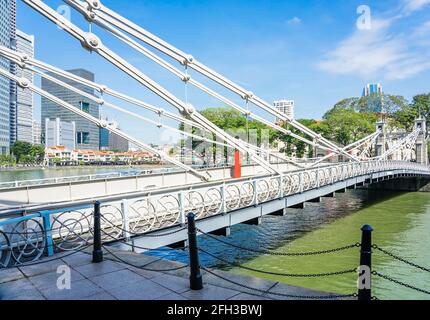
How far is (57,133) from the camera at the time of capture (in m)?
150

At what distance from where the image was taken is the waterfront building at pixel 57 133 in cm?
14925

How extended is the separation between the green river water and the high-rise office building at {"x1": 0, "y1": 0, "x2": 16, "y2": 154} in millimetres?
96906

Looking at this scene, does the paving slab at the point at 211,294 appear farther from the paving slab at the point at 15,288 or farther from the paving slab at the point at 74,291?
the paving slab at the point at 15,288

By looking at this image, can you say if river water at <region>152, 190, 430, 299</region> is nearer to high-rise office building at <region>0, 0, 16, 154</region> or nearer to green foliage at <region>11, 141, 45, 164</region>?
high-rise office building at <region>0, 0, 16, 154</region>

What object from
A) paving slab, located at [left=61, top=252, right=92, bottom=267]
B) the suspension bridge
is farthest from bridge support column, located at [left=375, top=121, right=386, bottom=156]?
paving slab, located at [left=61, top=252, right=92, bottom=267]

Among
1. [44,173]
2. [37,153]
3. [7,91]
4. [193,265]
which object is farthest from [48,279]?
[7,91]

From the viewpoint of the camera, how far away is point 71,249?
665cm

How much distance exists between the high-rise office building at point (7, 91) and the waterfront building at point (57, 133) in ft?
66.4

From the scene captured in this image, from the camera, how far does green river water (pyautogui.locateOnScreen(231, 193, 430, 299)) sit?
11.2 meters
